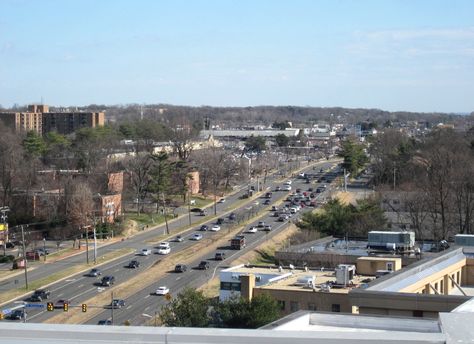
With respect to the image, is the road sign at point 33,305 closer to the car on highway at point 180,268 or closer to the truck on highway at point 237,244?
the car on highway at point 180,268

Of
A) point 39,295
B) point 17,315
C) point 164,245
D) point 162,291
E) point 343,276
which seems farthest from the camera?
point 164,245

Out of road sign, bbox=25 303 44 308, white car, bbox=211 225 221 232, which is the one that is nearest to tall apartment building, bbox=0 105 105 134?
white car, bbox=211 225 221 232

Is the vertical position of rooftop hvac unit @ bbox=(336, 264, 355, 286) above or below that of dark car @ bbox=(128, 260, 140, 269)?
above

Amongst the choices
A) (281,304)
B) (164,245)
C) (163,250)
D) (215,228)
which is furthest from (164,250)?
(281,304)

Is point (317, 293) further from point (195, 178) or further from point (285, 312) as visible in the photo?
point (195, 178)

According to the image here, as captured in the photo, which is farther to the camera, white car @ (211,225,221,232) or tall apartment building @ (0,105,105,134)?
tall apartment building @ (0,105,105,134)

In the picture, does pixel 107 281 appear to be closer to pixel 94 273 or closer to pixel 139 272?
pixel 94 273

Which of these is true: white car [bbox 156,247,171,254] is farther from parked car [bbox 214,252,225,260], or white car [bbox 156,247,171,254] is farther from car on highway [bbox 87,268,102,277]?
car on highway [bbox 87,268,102,277]

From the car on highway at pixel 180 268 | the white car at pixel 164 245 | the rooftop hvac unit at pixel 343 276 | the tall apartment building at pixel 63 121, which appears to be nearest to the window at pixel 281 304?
the rooftop hvac unit at pixel 343 276

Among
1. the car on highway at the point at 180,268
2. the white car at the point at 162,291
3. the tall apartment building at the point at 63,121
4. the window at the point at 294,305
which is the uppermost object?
the tall apartment building at the point at 63,121
